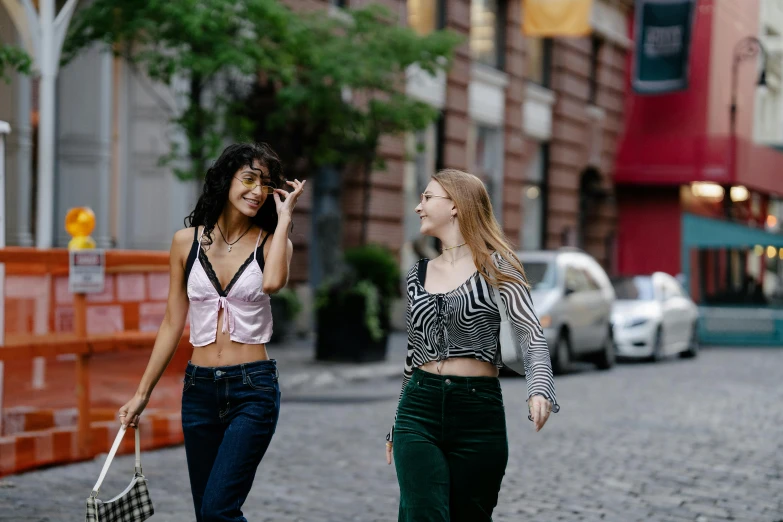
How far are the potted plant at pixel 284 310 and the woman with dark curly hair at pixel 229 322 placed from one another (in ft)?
47.6

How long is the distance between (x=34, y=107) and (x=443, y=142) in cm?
1195

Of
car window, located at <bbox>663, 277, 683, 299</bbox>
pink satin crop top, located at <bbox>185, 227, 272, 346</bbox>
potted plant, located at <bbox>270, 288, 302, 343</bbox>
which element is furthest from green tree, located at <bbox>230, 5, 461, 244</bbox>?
pink satin crop top, located at <bbox>185, 227, 272, 346</bbox>

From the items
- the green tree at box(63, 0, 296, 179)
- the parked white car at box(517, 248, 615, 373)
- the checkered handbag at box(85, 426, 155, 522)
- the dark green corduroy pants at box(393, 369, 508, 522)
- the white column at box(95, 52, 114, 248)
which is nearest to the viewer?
the checkered handbag at box(85, 426, 155, 522)

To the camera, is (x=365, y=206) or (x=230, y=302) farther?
(x=365, y=206)

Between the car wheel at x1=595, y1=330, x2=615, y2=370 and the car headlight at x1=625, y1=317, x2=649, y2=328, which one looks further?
the car headlight at x1=625, y1=317, x2=649, y2=328

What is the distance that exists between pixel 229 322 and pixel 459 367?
33.6 inches

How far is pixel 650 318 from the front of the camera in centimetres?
2123

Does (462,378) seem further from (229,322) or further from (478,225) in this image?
(229,322)

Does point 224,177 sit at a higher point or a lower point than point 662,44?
lower

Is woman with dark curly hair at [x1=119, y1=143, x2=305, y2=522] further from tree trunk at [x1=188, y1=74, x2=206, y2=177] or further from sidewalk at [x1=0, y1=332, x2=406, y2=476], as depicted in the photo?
tree trunk at [x1=188, y1=74, x2=206, y2=177]

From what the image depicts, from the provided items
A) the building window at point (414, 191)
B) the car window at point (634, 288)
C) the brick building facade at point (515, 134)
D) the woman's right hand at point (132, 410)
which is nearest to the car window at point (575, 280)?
the car window at point (634, 288)

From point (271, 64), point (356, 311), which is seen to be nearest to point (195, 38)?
point (271, 64)

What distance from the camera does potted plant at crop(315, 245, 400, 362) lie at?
17016mm

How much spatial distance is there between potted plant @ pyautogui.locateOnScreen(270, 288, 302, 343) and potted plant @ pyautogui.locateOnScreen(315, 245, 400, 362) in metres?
2.21
